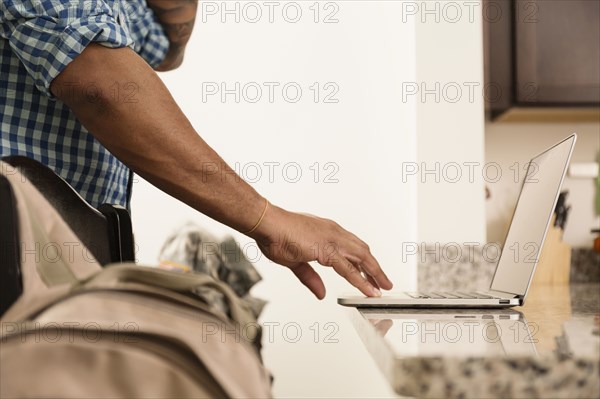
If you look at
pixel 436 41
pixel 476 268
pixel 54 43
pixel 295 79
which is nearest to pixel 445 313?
pixel 54 43

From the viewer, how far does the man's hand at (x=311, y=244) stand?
872 millimetres

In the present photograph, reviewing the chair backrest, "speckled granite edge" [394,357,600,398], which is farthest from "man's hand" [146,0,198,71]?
"speckled granite edge" [394,357,600,398]

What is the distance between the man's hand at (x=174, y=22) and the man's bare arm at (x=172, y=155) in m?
0.46

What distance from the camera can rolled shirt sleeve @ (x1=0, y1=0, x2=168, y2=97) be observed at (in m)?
0.73

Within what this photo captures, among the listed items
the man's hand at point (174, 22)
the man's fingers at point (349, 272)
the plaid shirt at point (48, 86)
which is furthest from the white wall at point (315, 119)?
the man's fingers at point (349, 272)

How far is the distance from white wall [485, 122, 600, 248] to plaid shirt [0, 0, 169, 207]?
3.78 ft

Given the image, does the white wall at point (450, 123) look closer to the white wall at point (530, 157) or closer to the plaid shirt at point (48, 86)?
the white wall at point (530, 157)

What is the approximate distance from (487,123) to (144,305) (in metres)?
1.61

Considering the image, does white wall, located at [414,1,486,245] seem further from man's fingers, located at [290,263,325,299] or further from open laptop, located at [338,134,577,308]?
man's fingers, located at [290,263,325,299]

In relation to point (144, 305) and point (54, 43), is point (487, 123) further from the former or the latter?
point (144, 305)

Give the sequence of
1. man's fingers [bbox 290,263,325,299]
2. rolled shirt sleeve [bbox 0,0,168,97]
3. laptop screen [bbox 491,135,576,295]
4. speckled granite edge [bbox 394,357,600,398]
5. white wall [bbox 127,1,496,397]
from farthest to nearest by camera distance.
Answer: white wall [bbox 127,1,496,397] < man's fingers [bbox 290,263,325,299] < laptop screen [bbox 491,135,576,295] < rolled shirt sleeve [bbox 0,0,168,97] < speckled granite edge [bbox 394,357,600,398]

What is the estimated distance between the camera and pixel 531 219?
38.2 inches

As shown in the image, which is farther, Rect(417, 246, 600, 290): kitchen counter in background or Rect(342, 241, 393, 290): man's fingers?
Rect(417, 246, 600, 290): kitchen counter in background

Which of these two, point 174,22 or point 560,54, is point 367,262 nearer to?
point 174,22
